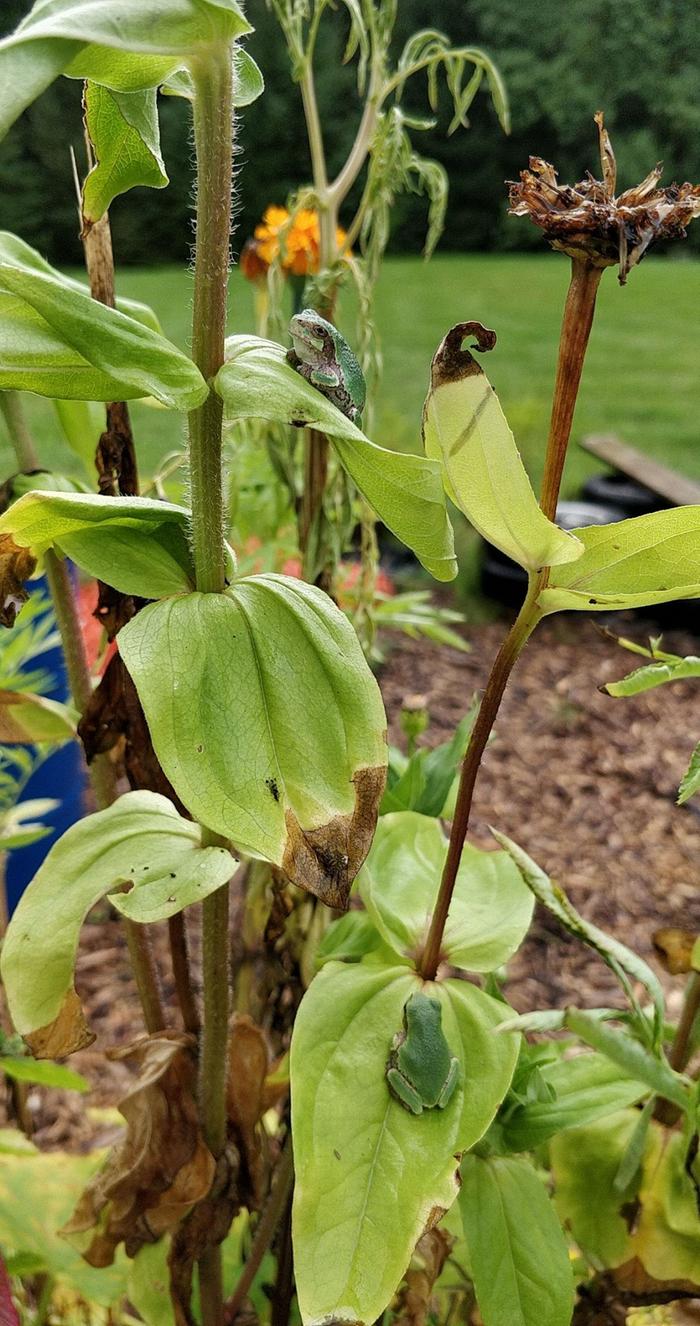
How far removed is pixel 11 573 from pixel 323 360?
14 cm

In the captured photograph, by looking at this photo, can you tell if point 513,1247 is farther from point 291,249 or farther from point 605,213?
point 291,249

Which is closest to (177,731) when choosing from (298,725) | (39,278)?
(298,725)

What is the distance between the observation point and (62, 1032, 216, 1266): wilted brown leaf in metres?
0.49

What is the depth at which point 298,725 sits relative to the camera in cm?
36

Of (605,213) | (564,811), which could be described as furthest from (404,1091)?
(564,811)

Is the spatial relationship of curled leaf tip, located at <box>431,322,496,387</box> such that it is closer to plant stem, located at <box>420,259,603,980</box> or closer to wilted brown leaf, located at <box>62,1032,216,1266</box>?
plant stem, located at <box>420,259,603,980</box>

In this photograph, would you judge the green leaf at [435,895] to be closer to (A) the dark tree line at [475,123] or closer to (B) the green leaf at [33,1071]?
(B) the green leaf at [33,1071]

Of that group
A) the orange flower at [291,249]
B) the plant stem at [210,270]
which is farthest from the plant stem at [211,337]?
the orange flower at [291,249]

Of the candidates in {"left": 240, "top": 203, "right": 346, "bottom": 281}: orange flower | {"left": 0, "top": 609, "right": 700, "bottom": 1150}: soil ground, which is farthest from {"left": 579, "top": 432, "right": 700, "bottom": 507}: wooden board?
{"left": 240, "top": 203, "right": 346, "bottom": 281}: orange flower

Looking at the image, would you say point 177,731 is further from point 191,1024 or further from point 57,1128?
point 57,1128

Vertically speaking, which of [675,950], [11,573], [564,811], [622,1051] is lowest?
[564,811]

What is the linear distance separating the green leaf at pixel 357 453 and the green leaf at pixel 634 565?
0.16 ft

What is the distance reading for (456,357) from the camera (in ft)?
1.03

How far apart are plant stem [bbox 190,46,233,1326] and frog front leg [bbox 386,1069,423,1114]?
0.31 ft
